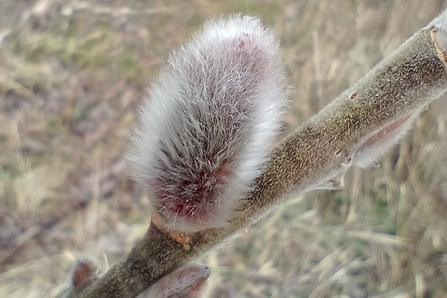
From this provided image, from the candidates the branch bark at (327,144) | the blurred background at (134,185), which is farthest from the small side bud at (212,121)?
the blurred background at (134,185)

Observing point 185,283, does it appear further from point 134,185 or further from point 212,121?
point 134,185

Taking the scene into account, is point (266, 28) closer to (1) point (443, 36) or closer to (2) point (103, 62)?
(1) point (443, 36)

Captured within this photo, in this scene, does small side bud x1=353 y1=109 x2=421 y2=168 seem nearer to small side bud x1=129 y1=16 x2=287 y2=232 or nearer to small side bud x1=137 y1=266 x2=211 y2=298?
small side bud x1=129 y1=16 x2=287 y2=232

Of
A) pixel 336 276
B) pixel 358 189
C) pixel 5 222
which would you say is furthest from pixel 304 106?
pixel 5 222

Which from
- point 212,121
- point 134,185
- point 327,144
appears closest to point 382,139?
point 327,144

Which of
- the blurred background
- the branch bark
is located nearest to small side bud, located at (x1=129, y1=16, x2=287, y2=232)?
the branch bark

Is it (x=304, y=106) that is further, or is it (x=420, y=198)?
(x=304, y=106)
